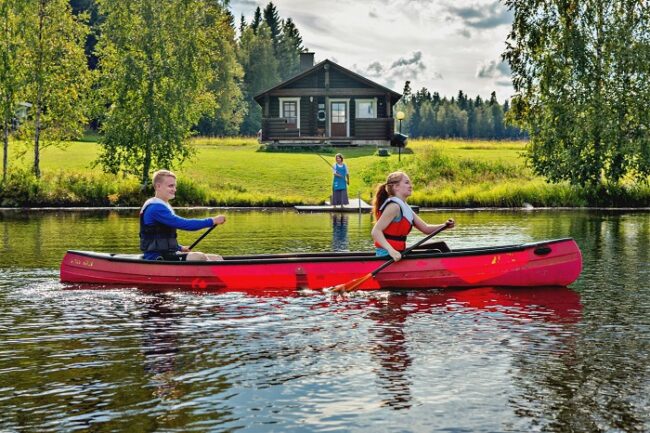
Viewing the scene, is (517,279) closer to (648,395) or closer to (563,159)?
(648,395)

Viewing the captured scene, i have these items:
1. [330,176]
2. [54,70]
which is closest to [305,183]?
[330,176]

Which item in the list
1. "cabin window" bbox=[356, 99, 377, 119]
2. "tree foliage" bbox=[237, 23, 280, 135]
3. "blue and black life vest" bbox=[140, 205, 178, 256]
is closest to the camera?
"blue and black life vest" bbox=[140, 205, 178, 256]

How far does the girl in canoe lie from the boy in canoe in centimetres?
216

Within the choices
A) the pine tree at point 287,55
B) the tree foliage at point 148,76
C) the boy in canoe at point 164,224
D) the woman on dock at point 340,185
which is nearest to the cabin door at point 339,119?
the tree foliage at point 148,76

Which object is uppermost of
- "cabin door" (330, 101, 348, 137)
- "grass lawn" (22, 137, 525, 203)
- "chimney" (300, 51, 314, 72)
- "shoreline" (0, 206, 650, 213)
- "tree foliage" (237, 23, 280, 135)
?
"tree foliage" (237, 23, 280, 135)

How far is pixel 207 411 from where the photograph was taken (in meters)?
6.87

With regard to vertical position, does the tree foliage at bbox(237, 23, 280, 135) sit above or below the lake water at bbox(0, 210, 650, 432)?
above

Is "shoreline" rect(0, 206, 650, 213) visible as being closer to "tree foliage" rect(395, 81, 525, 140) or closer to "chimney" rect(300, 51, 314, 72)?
"chimney" rect(300, 51, 314, 72)

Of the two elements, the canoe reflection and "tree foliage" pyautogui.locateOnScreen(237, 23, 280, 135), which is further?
"tree foliage" pyautogui.locateOnScreen(237, 23, 280, 135)

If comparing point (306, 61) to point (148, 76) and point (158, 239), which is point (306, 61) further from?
point (158, 239)

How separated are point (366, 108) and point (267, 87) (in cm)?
4048

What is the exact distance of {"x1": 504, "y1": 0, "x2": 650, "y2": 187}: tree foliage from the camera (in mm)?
30219

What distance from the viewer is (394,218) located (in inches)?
492

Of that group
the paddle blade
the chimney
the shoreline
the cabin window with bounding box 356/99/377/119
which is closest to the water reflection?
the paddle blade
